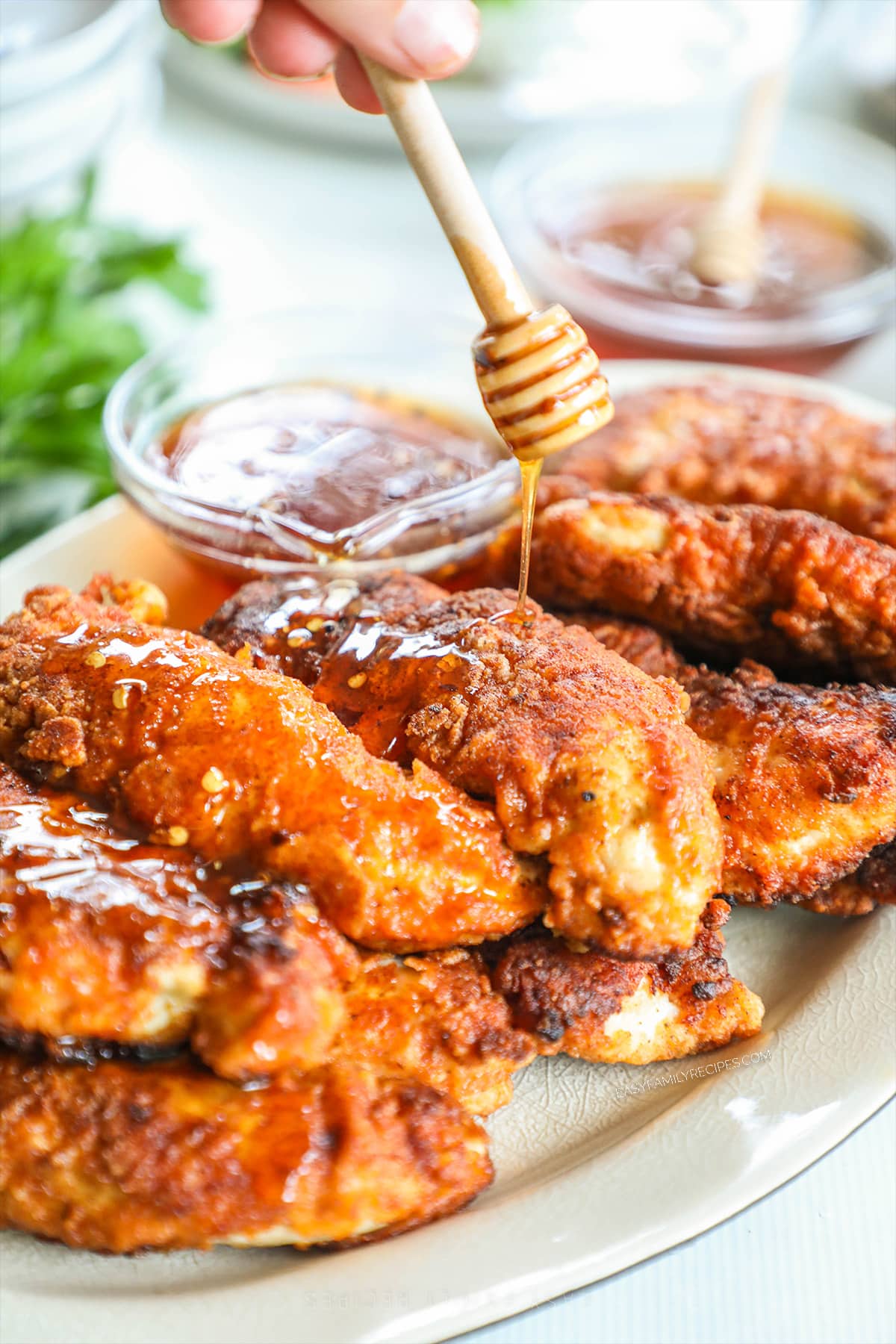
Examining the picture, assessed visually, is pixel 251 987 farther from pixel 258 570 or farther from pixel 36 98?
pixel 36 98

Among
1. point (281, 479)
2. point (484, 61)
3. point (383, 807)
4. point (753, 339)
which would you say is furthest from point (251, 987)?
point (484, 61)

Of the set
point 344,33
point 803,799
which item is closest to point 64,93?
point 344,33

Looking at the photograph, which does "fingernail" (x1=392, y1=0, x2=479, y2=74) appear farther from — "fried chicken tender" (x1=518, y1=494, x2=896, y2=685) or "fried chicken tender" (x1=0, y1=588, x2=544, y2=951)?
"fried chicken tender" (x1=0, y1=588, x2=544, y2=951)

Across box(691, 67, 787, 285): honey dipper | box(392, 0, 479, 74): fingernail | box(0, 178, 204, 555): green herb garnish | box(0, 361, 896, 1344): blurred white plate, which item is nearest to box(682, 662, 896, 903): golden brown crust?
box(0, 361, 896, 1344): blurred white plate

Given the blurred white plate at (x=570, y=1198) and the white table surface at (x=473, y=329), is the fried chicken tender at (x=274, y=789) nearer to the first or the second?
the blurred white plate at (x=570, y=1198)

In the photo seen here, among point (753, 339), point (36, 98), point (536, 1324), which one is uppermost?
point (36, 98)

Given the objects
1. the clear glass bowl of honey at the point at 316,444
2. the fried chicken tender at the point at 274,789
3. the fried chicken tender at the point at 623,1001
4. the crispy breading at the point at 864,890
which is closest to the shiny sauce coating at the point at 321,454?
the clear glass bowl of honey at the point at 316,444
